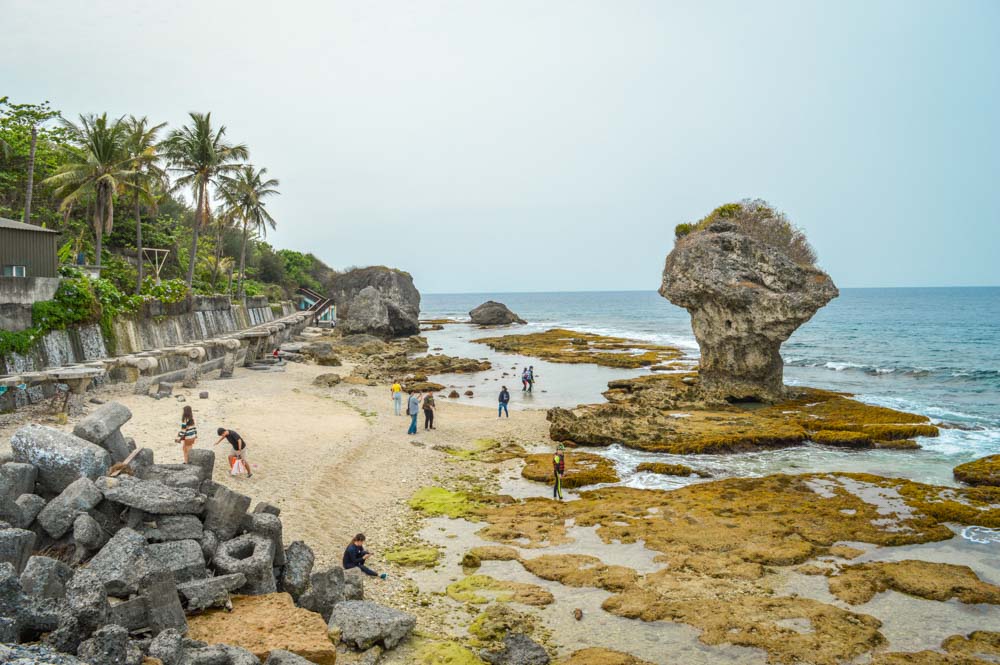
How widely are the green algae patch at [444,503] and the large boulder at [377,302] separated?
1943 inches

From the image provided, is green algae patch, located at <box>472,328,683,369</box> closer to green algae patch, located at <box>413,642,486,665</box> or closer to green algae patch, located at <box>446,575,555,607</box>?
green algae patch, located at <box>446,575,555,607</box>

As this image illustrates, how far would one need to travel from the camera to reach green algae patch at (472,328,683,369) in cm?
5012

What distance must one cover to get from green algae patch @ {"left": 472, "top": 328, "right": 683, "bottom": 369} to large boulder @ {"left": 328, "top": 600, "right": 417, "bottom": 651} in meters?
39.4

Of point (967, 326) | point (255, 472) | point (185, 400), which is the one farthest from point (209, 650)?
point (967, 326)

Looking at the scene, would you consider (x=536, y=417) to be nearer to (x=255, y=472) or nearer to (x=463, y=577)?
(x=255, y=472)

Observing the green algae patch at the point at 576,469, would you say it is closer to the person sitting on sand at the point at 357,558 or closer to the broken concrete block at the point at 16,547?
the person sitting on sand at the point at 357,558

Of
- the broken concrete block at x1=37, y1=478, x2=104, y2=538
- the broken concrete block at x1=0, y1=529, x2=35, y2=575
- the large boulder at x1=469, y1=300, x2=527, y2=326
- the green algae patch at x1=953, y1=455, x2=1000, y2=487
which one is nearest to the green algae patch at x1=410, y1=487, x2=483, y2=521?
the broken concrete block at x1=37, y1=478, x2=104, y2=538

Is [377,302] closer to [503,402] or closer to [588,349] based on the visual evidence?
[588,349]

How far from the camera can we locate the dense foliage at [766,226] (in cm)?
3219

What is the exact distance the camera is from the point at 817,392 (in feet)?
107

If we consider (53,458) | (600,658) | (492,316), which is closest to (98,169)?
(53,458)

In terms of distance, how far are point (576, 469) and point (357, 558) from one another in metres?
9.68

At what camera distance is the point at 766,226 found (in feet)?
108

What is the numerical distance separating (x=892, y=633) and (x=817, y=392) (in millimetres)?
24821
